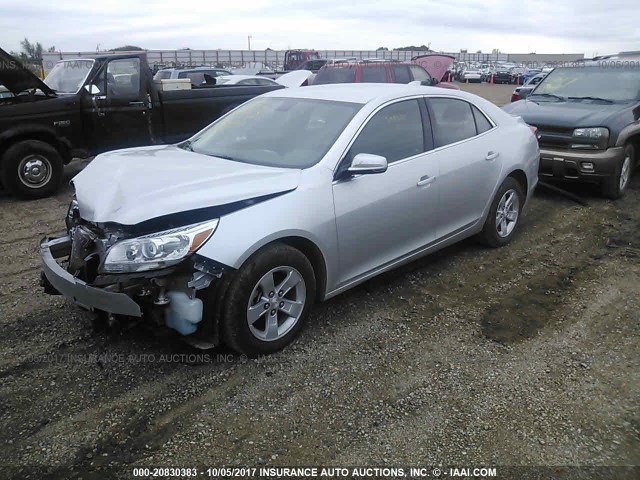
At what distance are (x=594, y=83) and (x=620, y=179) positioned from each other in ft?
6.00

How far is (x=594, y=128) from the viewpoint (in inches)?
277

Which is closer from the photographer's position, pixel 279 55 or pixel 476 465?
pixel 476 465

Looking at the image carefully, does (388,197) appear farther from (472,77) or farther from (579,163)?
(472,77)

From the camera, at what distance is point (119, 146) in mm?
8266

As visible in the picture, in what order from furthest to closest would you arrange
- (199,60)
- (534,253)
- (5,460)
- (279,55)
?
(279,55) < (199,60) < (534,253) < (5,460)

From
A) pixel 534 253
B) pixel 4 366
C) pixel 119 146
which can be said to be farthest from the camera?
pixel 119 146

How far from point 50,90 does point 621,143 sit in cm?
778

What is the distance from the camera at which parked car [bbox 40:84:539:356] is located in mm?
3121

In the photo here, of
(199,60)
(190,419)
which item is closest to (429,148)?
(190,419)

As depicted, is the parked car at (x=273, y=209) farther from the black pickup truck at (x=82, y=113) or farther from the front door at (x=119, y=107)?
the front door at (x=119, y=107)

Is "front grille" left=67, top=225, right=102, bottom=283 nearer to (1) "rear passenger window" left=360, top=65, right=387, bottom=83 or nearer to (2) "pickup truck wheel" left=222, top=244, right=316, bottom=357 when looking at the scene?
(2) "pickup truck wheel" left=222, top=244, right=316, bottom=357

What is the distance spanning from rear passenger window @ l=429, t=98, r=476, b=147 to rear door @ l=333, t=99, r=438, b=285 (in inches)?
6.6

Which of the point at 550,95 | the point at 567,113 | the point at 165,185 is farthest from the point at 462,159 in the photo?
the point at 550,95

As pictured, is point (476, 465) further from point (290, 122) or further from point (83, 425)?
point (290, 122)
